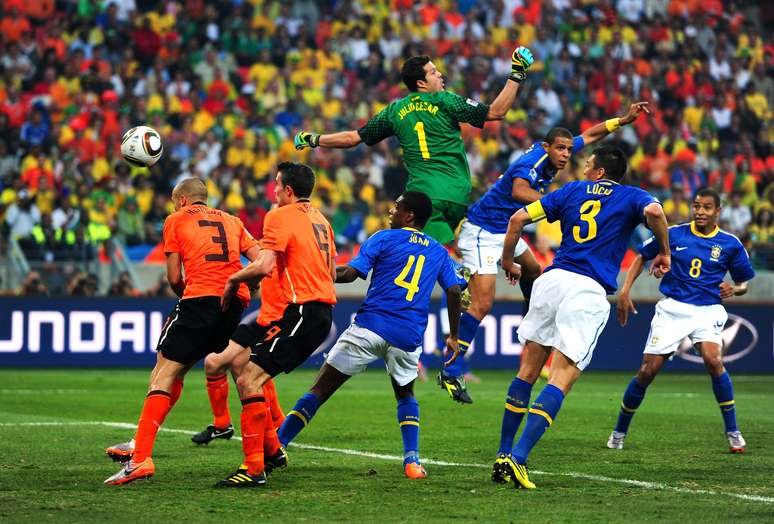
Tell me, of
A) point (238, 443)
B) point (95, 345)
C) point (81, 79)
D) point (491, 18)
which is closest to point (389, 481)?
point (238, 443)

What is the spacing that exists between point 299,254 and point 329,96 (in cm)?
1696

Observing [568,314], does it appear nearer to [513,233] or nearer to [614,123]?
[513,233]

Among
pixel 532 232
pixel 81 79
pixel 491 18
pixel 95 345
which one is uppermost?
pixel 491 18

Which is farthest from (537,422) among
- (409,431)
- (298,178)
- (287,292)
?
(298,178)

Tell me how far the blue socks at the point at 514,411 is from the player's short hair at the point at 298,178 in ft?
6.30

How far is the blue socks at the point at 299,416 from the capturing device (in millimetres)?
8547

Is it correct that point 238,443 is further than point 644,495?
Yes

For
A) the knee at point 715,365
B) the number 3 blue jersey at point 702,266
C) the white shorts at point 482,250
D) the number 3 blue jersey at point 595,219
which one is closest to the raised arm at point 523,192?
the white shorts at point 482,250

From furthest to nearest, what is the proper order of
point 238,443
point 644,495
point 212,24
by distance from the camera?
point 212,24 < point 238,443 < point 644,495

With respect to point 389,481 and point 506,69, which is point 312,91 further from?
point 389,481

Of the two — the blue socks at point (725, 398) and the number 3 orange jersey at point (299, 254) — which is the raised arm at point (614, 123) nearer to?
the blue socks at point (725, 398)

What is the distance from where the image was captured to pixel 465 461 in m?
9.12

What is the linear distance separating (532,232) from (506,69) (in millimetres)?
5890

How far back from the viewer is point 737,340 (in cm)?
1989
